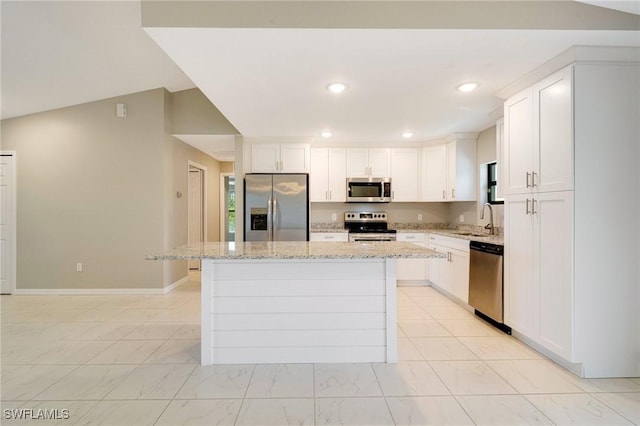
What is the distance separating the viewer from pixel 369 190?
16.4 ft

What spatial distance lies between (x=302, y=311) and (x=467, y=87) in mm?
2376

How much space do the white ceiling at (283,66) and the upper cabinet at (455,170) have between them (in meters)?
0.34

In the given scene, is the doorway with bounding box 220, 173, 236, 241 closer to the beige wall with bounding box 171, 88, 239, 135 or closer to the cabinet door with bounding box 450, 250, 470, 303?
the beige wall with bounding box 171, 88, 239, 135

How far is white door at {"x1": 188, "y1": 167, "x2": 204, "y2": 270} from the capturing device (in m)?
5.87

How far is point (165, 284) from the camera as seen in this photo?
14.4 ft

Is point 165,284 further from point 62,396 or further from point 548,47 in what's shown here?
point 548,47

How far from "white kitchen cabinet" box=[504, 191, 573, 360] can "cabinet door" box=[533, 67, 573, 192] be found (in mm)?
112

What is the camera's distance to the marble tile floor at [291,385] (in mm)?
1805

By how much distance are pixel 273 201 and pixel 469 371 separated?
3110 millimetres

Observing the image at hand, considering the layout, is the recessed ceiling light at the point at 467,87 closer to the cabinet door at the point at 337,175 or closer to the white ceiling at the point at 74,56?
the cabinet door at the point at 337,175

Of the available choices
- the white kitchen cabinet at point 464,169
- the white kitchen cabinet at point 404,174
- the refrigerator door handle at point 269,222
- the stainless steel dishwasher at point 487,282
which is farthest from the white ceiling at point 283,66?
the stainless steel dishwasher at point 487,282

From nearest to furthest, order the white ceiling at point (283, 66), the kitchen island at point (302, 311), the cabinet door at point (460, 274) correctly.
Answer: the white ceiling at point (283, 66) → the kitchen island at point (302, 311) → the cabinet door at point (460, 274)

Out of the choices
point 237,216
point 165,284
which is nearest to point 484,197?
point 237,216

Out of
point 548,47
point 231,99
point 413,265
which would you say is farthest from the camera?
point 413,265
